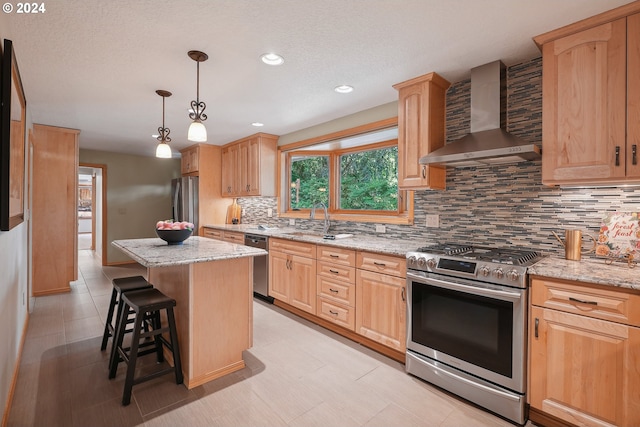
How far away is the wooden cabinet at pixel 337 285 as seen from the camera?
9.41 feet

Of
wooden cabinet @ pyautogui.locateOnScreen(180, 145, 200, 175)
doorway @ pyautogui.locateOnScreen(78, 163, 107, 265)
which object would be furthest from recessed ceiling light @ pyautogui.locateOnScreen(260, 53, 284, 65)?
doorway @ pyautogui.locateOnScreen(78, 163, 107, 265)

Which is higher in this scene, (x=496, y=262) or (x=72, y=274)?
(x=496, y=262)

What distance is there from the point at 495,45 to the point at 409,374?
2.42m

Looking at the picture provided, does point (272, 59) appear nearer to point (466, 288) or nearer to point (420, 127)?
point (420, 127)

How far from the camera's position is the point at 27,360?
246 cm

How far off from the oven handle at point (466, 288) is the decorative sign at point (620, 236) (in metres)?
0.73

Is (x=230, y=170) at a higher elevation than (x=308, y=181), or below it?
higher

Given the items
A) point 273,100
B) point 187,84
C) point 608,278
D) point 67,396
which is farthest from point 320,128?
point 67,396

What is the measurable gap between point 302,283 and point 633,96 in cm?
289

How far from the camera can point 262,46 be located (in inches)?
84.7

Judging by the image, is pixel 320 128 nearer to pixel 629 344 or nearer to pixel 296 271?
pixel 296 271

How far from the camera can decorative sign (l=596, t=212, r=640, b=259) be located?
191cm

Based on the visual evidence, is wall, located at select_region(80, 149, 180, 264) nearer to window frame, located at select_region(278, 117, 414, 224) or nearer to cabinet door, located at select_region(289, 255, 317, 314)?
window frame, located at select_region(278, 117, 414, 224)

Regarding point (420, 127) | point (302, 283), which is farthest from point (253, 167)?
point (420, 127)
